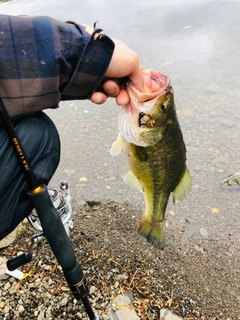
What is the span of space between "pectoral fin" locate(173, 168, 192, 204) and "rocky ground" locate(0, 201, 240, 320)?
67cm

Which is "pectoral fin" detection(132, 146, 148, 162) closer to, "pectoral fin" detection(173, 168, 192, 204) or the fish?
the fish

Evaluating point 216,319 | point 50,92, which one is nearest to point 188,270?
point 216,319

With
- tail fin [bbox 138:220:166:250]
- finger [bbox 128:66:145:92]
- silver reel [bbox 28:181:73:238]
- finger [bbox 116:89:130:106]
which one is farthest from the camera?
A: tail fin [bbox 138:220:166:250]

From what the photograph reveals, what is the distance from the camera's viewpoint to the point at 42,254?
263 cm

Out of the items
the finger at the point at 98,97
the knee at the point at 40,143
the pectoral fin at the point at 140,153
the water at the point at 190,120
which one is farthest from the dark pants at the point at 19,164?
the water at the point at 190,120

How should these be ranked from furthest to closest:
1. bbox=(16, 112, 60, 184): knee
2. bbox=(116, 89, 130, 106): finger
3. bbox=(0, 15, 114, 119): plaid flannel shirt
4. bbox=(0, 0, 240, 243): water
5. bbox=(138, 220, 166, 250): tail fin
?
bbox=(0, 0, 240, 243): water → bbox=(138, 220, 166, 250): tail fin → bbox=(116, 89, 130, 106): finger → bbox=(16, 112, 60, 184): knee → bbox=(0, 15, 114, 119): plaid flannel shirt

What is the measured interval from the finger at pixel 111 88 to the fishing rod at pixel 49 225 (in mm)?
511

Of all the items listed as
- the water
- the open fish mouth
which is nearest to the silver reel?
the open fish mouth

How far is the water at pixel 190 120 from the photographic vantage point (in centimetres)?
350

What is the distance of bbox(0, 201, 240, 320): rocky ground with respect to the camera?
232cm

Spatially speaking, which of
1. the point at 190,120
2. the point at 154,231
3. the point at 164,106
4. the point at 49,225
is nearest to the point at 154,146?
the point at 164,106

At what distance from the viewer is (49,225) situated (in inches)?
61.9

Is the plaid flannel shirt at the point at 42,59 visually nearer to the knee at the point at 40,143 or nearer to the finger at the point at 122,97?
the knee at the point at 40,143

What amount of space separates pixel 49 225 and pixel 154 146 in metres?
0.78
